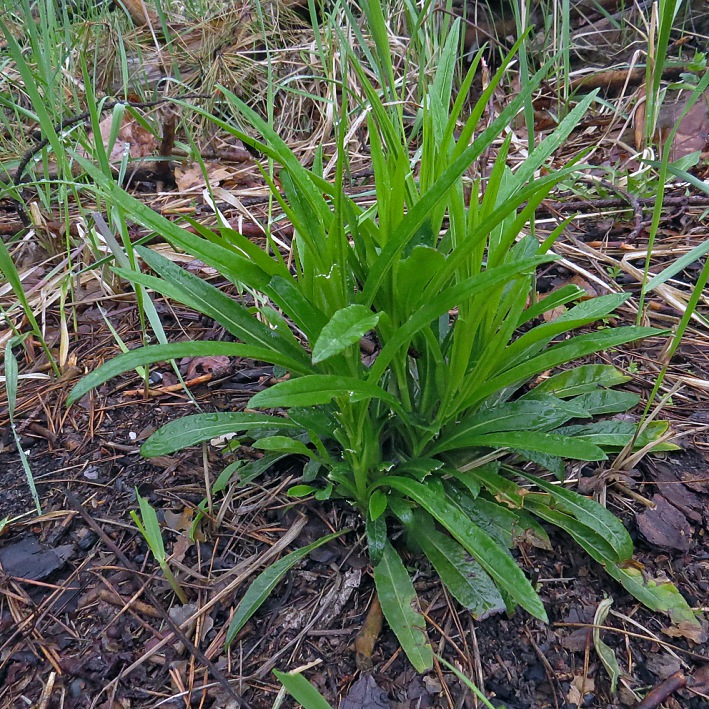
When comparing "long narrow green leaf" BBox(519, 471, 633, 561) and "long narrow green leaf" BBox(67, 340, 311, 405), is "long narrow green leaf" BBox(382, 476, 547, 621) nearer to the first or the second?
"long narrow green leaf" BBox(519, 471, 633, 561)

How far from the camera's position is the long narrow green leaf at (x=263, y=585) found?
1.04 metres

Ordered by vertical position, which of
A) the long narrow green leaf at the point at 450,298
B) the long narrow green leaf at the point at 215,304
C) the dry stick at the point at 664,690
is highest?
the long narrow green leaf at the point at 450,298

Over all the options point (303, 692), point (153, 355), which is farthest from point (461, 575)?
point (153, 355)

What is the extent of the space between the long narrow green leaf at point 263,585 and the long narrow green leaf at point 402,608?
126mm

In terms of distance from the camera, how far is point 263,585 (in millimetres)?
1093

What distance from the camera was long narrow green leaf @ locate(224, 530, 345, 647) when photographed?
1044 millimetres

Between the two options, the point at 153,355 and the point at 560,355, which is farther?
the point at 560,355

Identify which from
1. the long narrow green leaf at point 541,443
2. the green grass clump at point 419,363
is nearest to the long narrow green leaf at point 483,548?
the green grass clump at point 419,363

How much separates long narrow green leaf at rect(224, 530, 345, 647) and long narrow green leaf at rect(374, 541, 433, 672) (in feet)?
0.41

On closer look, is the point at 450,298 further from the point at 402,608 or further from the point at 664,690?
the point at 664,690

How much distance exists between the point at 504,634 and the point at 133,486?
0.86 metres

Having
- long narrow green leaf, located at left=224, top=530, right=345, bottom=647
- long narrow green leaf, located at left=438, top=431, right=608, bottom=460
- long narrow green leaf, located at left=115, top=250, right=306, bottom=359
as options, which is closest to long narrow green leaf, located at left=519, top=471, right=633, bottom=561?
long narrow green leaf, located at left=438, top=431, right=608, bottom=460

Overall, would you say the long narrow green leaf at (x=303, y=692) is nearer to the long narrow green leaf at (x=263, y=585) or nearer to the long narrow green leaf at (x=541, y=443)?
the long narrow green leaf at (x=263, y=585)

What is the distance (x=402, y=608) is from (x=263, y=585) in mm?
269
